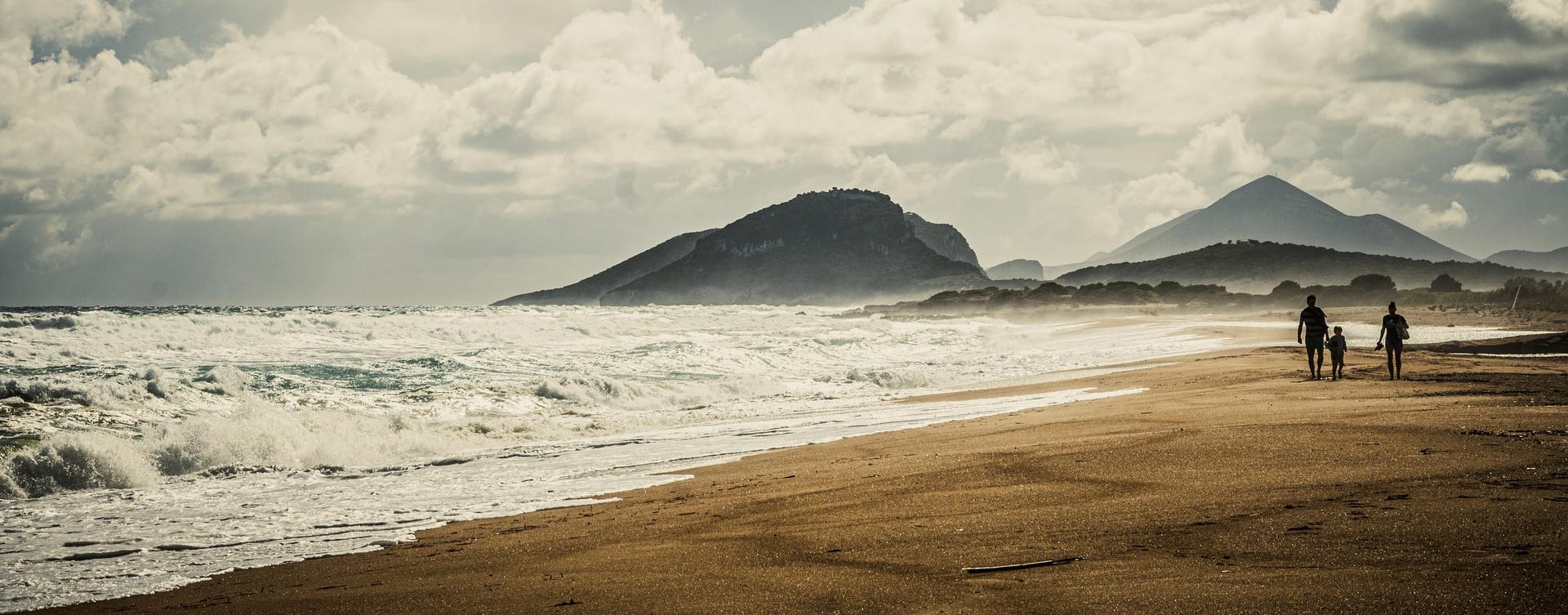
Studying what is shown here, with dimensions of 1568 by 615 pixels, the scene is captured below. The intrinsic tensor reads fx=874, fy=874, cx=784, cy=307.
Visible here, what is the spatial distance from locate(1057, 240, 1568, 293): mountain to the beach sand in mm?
128458

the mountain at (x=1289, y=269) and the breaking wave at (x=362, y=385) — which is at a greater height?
the mountain at (x=1289, y=269)

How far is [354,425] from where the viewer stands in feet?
47.8

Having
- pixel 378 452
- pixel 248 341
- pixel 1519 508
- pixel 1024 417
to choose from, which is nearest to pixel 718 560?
pixel 1519 508

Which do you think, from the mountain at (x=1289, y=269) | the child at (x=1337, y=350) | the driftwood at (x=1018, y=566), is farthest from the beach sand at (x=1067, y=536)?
the mountain at (x=1289, y=269)

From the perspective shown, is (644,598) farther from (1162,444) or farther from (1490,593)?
(1162,444)

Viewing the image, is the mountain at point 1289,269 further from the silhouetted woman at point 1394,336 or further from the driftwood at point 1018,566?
the driftwood at point 1018,566

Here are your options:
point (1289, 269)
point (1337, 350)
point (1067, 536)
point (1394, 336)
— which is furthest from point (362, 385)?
point (1289, 269)

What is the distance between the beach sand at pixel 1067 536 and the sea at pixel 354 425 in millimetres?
1303

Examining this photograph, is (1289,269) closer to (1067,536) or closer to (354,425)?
(354,425)

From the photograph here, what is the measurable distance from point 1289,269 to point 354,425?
158971mm

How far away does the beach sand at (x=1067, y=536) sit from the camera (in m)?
3.94

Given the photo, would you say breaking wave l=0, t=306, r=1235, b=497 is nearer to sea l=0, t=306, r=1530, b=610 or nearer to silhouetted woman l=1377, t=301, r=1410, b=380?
sea l=0, t=306, r=1530, b=610

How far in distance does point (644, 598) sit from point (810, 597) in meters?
0.91

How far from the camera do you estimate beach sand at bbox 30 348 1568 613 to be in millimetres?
3938
